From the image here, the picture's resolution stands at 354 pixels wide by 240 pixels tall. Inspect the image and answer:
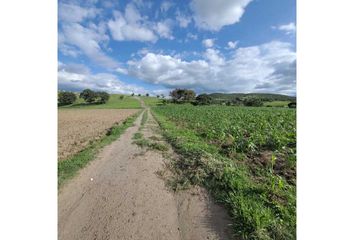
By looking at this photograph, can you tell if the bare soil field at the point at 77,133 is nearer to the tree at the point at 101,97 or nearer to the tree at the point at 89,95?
the tree at the point at 89,95

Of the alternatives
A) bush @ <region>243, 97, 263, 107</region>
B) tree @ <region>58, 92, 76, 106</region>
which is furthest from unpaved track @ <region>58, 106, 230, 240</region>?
tree @ <region>58, 92, 76, 106</region>

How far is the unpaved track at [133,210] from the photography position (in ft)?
8.08

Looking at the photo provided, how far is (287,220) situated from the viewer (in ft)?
8.30

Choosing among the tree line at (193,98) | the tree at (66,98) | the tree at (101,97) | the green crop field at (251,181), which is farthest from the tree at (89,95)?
the green crop field at (251,181)

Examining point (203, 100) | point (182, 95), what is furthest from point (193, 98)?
point (203, 100)

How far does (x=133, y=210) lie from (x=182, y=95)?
8183 centimetres

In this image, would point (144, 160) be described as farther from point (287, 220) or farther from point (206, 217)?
point (287, 220)

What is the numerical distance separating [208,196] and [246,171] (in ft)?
4.94

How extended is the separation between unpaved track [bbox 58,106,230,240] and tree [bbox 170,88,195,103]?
78446 mm

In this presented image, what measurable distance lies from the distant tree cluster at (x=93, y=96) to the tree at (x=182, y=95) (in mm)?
31575

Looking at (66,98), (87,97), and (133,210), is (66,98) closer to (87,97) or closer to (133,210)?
(87,97)

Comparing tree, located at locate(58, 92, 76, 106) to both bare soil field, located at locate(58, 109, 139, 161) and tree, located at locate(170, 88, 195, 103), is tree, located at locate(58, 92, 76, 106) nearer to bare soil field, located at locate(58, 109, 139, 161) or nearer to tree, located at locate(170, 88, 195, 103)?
tree, located at locate(170, 88, 195, 103)
